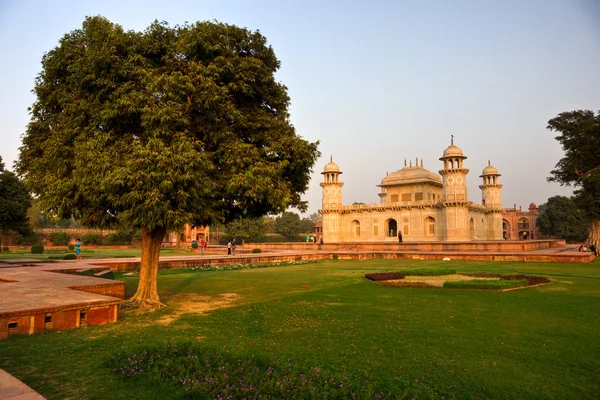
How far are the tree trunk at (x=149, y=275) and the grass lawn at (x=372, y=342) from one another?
2.41 ft

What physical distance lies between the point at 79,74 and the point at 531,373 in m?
9.99

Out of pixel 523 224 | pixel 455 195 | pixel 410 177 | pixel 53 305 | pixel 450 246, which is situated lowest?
pixel 53 305

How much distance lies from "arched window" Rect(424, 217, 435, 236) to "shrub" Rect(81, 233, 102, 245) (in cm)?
3886

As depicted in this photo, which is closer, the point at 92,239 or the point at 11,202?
the point at 11,202

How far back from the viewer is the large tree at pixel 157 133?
8.18 metres

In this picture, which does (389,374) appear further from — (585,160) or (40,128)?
(585,160)

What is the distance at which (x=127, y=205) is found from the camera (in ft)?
27.6

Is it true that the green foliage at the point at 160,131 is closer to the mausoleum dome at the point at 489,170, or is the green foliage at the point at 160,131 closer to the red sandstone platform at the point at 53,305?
the red sandstone platform at the point at 53,305

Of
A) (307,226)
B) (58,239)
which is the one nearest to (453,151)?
(58,239)

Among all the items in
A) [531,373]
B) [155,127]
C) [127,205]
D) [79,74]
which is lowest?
[531,373]

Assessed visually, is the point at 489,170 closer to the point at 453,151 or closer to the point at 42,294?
the point at 453,151

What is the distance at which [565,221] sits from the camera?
60.8 m

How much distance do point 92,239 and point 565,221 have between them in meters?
65.2

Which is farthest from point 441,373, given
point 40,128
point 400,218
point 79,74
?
point 400,218
